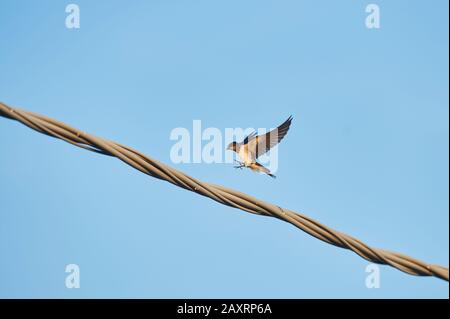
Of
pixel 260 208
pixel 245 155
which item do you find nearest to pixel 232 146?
pixel 245 155

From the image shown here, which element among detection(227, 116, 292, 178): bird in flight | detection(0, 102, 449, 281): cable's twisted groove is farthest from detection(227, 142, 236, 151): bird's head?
detection(0, 102, 449, 281): cable's twisted groove

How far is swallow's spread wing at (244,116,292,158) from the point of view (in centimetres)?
417

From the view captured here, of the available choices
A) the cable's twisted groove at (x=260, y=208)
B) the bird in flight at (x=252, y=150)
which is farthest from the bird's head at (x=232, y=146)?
the cable's twisted groove at (x=260, y=208)

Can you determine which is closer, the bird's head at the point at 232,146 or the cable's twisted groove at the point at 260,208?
the cable's twisted groove at the point at 260,208

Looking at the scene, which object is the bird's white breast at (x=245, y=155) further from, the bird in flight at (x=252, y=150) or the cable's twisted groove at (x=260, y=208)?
the cable's twisted groove at (x=260, y=208)

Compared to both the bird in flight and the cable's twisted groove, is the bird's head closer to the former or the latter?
the bird in flight

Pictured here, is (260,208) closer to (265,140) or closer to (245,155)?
(245,155)

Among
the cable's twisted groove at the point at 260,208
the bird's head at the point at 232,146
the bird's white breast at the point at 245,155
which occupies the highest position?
the bird's head at the point at 232,146

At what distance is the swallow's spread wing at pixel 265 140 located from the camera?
13.7 ft
